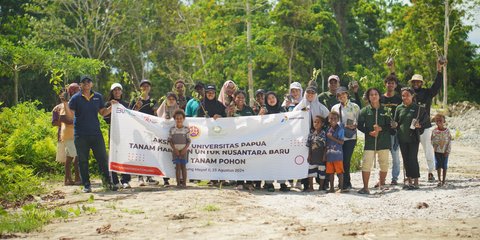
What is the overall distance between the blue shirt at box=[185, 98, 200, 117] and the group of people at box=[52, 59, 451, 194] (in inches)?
1.2

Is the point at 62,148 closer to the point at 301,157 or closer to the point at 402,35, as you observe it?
the point at 301,157

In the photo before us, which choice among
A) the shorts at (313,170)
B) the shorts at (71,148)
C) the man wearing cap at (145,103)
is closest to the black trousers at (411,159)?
the shorts at (313,170)

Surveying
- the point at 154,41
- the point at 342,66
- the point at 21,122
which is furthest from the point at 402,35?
the point at 21,122

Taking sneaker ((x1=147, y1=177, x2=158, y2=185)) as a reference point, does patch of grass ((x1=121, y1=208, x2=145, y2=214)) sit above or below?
below

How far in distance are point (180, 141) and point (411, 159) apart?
3.75 m

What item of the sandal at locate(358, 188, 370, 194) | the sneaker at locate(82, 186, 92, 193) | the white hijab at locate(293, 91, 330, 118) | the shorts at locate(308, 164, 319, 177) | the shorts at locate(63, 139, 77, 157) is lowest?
the sandal at locate(358, 188, 370, 194)

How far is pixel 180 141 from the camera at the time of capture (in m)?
11.5

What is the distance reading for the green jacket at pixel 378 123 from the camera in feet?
35.7

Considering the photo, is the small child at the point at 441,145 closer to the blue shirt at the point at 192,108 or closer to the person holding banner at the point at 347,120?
the person holding banner at the point at 347,120

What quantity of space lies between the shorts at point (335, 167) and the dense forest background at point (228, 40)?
788 inches

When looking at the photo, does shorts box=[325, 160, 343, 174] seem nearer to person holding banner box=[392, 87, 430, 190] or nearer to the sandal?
the sandal

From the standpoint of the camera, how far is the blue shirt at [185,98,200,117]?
12186 mm

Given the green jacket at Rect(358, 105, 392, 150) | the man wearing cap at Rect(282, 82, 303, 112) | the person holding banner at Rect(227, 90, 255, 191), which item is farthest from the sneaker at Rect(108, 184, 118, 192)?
the green jacket at Rect(358, 105, 392, 150)

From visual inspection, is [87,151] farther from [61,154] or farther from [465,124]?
[465,124]
